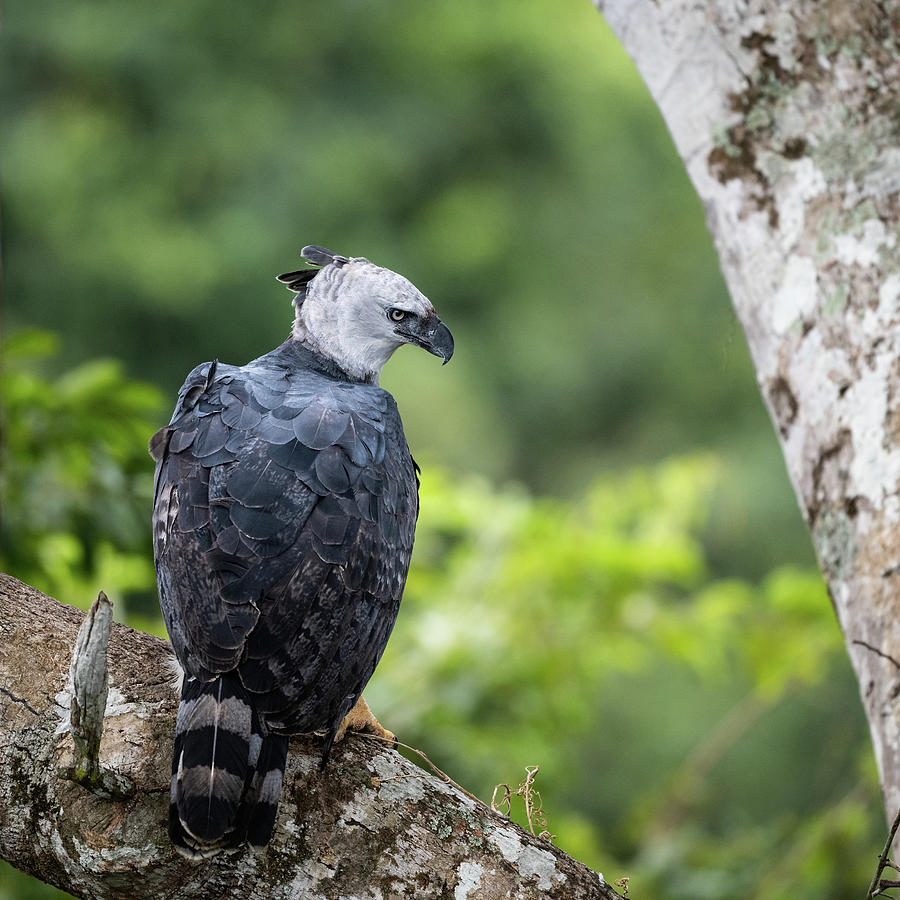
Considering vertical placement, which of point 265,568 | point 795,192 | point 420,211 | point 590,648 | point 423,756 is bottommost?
point 423,756

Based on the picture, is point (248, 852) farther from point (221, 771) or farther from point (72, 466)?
point (72, 466)

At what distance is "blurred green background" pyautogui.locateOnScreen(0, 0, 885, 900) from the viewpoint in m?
4.43

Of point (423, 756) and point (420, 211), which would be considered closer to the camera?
point (423, 756)

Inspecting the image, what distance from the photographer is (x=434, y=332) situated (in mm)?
2307

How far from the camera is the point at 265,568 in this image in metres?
1.75

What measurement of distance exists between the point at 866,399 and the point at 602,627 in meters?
2.55

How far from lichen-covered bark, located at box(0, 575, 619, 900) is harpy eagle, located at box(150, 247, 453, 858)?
0.08m

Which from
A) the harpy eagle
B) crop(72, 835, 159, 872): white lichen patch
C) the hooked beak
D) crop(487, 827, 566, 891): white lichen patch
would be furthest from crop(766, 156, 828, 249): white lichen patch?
crop(72, 835, 159, 872): white lichen patch

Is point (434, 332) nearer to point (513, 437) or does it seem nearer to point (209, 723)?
point (209, 723)

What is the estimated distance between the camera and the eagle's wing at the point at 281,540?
172 cm

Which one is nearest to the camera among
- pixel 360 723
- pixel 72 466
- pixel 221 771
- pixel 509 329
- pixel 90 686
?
pixel 90 686

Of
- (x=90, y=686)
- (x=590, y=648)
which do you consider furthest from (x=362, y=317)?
(x=590, y=648)

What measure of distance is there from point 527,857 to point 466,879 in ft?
0.35

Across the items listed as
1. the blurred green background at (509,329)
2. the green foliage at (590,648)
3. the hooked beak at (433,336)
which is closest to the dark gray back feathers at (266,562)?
the hooked beak at (433,336)
